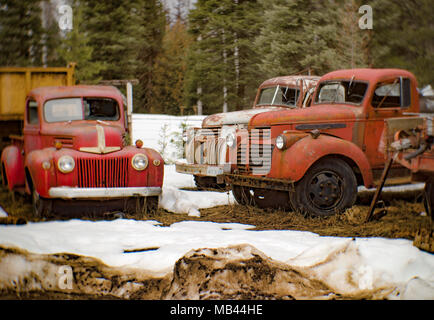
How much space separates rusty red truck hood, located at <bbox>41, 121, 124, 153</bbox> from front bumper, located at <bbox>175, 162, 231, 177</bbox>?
3.58 feet

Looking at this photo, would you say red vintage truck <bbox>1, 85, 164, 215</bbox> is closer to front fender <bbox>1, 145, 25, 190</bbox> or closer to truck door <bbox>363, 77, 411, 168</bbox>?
front fender <bbox>1, 145, 25, 190</bbox>

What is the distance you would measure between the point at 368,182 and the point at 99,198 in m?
2.71

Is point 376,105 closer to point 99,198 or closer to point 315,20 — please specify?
point 315,20

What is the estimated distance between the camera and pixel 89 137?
492cm

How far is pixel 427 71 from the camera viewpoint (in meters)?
4.71

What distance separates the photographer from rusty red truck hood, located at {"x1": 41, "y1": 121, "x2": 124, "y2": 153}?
4871 mm

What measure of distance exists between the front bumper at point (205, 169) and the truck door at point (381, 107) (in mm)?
1563

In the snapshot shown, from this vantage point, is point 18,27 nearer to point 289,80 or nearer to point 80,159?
point 80,159

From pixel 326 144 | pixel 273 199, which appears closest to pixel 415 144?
pixel 326 144

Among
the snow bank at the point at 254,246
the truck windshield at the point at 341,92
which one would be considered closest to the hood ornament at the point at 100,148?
the snow bank at the point at 254,246

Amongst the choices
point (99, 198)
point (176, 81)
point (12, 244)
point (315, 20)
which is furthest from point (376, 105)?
point (176, 81)

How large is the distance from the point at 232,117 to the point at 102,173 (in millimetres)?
2117

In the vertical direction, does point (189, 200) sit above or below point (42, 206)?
below
